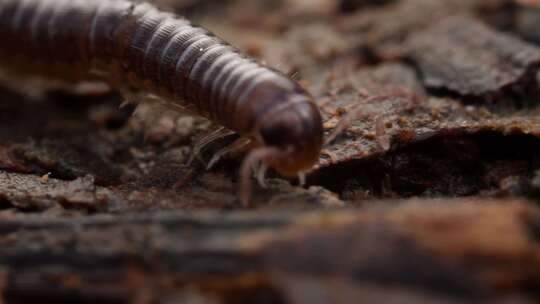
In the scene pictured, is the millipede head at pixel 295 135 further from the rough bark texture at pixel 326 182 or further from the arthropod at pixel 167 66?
the rough bark texture at pixel 326 182

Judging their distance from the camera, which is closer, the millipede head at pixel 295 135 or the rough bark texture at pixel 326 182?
the rough bark texture at pixel 326 182

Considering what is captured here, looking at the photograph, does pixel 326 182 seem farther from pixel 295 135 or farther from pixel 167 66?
pixel 167 66

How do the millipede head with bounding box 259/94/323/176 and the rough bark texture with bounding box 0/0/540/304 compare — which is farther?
the millipede head with bounding box 259/94/323/176

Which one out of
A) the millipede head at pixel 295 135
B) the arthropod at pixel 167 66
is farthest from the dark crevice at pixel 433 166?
the arthropod at pixel 167 66

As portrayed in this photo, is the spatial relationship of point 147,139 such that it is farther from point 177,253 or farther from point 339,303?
point 339,303

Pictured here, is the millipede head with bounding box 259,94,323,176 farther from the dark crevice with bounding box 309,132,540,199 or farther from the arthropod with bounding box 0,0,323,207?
the dark crevice with bounding box 309,132,540,199

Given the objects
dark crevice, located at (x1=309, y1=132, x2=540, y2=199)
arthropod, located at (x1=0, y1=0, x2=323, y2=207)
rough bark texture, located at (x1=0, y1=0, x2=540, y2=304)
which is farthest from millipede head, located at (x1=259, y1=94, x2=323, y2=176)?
dark crevice, located at (x1=309, y1=132, x2=540, y2=199)

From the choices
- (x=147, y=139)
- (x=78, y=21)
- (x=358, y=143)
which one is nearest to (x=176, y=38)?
(x=147, y=139)
